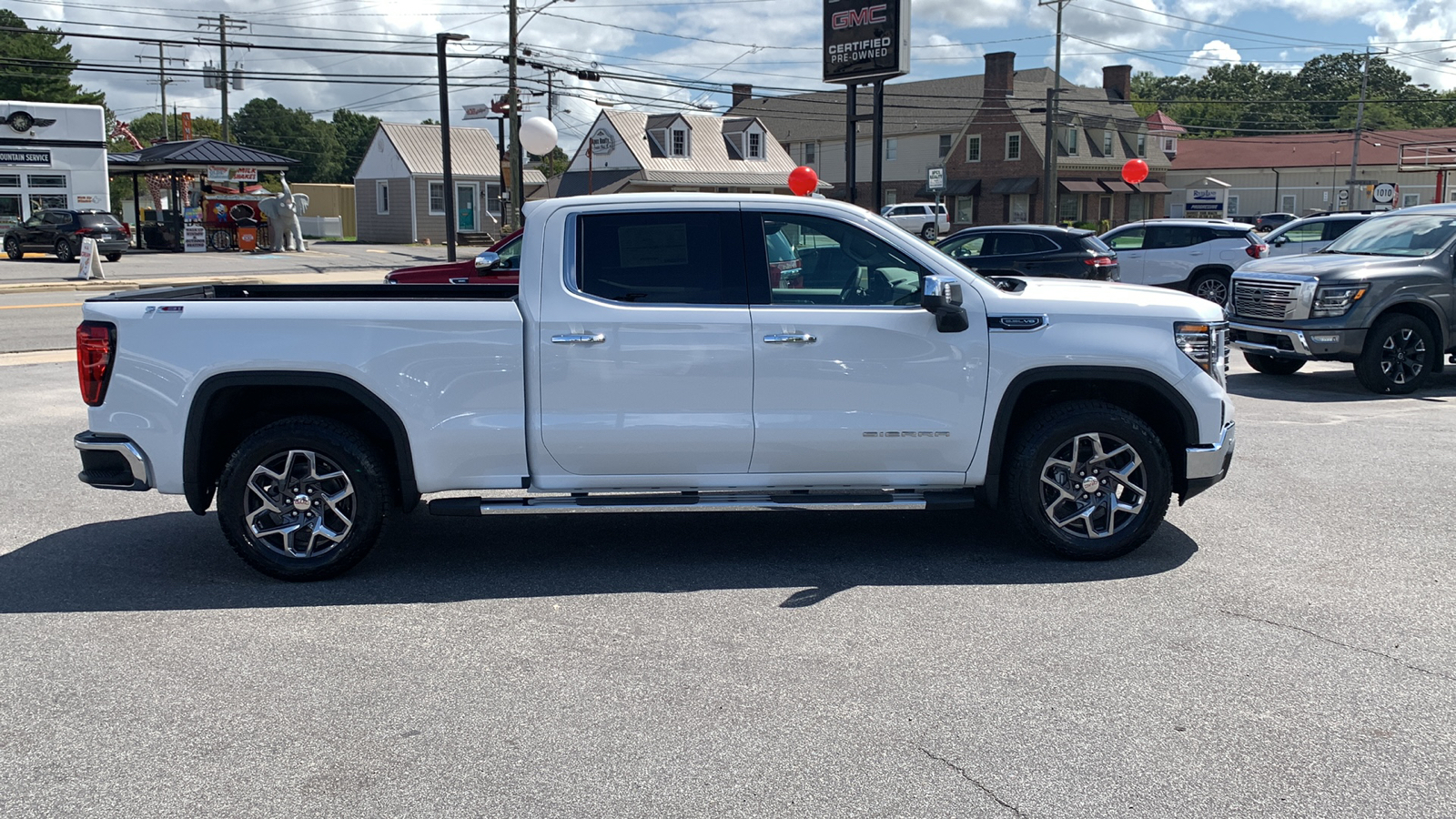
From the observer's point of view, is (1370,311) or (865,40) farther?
(865,40)

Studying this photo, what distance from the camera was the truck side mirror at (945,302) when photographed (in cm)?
555

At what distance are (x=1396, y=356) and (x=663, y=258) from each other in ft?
31.2

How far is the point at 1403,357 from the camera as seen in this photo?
12.1 meters

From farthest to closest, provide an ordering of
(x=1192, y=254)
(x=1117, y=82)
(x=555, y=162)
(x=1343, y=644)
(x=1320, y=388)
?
(x=555, y=162)
(x=1117, y=82)
(x=1192, y=254)
(x=1320, y=388)
(x=1343, y=644)

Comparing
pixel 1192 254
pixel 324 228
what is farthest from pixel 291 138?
pixel 1192 254

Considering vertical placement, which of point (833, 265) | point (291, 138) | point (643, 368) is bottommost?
point (643, 368)

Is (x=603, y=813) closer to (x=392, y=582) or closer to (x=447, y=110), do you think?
(x=392, y=582)

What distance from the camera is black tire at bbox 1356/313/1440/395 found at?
11992 mm

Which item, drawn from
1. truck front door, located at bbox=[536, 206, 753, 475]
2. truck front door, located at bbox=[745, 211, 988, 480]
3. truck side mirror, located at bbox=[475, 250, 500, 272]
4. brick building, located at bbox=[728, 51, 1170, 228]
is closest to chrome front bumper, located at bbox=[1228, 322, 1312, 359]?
truck front door, located at bbox=[745, 211, 988, 480]

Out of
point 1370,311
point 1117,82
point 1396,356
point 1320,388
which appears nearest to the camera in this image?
point 1370,311

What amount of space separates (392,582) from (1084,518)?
3.49 m

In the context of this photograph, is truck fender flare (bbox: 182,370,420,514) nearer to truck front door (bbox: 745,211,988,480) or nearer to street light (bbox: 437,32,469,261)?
truck front door (bbox: 745,211,988,480)

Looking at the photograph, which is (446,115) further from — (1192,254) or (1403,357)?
(1403,357)

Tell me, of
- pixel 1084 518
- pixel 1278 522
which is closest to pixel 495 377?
pixel 1084 518
